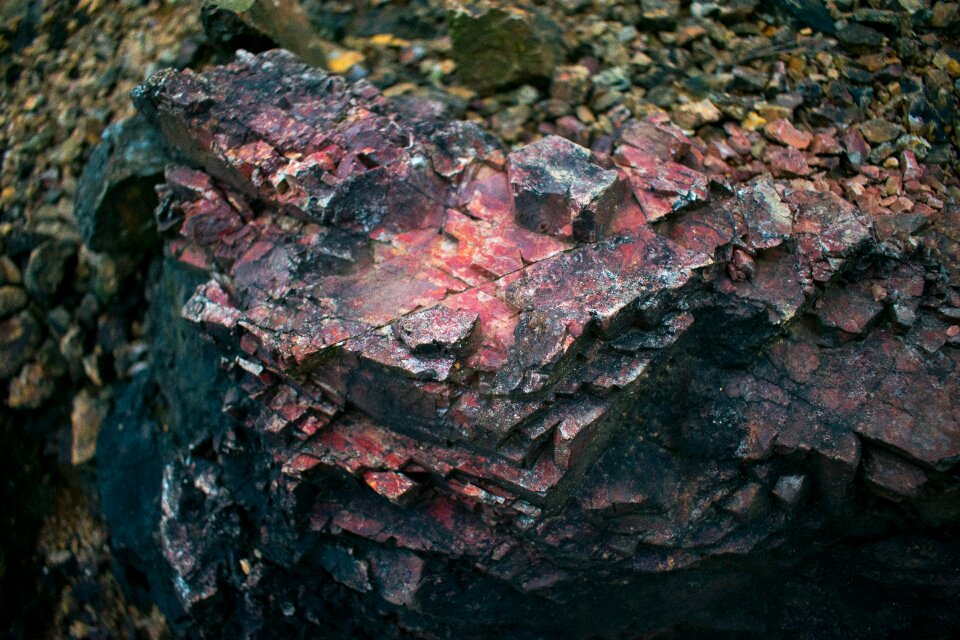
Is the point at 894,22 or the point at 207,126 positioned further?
the point at 894,22

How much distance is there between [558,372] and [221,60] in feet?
9.18

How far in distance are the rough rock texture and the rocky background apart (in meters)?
0.32

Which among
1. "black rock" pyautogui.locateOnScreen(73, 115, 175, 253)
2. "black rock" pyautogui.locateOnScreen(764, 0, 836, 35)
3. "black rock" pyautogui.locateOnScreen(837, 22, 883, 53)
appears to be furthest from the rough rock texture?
"black rock" pyautogui.locateOnScreen(764, 0, 836, 35)

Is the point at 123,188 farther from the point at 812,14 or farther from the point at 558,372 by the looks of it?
the point at 812,14

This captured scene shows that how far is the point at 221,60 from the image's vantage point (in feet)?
14.1

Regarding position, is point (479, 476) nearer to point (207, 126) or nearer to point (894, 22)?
point (207, 126)

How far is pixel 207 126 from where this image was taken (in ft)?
11.9

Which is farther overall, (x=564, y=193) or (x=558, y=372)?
(x=564, y=193)

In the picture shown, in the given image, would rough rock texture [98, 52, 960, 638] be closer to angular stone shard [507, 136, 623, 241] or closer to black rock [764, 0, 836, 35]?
angular stone shard [507, 136, 623, 241]

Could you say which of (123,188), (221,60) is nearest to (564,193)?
(221,60)

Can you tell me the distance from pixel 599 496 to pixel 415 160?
1.76 m

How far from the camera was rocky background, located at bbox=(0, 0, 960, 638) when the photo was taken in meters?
3.97

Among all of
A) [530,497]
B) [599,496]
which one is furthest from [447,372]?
[599,496]

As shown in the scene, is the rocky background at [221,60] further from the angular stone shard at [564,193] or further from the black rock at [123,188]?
the angular stone shard at [564,193]
